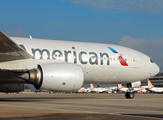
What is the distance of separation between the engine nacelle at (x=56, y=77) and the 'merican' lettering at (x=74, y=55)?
2.37 m

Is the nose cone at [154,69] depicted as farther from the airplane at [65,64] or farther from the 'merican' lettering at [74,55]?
the 'merican' lettering at [74,55]

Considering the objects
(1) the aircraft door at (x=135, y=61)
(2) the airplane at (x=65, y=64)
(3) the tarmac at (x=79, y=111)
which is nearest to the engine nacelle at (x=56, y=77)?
(2) the airplane at (x=65, y=64)

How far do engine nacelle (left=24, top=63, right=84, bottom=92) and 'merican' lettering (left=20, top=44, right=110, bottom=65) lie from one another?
2.37m

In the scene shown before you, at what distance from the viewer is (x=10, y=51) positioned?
1598cm

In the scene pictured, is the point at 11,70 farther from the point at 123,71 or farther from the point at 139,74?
the point at 139,74

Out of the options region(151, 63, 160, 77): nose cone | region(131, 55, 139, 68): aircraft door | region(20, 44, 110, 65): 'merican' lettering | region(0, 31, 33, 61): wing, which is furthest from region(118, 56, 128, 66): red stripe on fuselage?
region(0, 31, 33, 61): wing

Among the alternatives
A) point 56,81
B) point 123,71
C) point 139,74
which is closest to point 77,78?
point 56,81

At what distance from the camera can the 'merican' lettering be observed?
18.9 m

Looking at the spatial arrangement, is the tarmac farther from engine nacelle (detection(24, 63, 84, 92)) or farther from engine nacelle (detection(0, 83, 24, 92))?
engine nacelle (detection(0, 83, 24, 92))

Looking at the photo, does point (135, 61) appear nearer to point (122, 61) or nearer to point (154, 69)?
point (122, 61)

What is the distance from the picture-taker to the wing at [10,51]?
49.1ft

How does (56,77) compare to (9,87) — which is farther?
(9,87)

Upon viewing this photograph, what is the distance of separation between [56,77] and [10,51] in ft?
10.1

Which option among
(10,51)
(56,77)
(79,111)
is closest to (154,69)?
(56,77)
